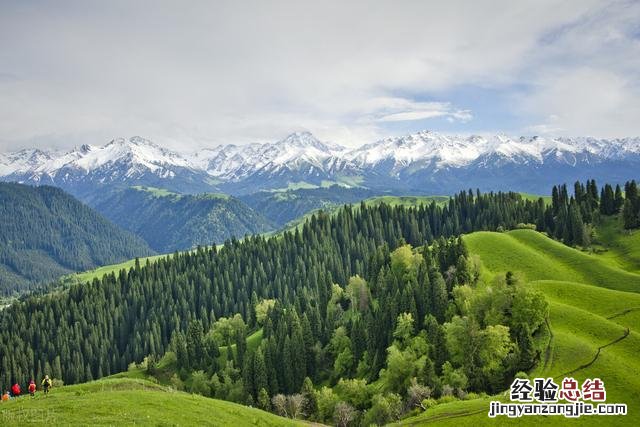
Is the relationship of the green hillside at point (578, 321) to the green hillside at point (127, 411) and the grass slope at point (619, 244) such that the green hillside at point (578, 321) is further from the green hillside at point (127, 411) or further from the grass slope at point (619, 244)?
the green hillside at point (127, 411)

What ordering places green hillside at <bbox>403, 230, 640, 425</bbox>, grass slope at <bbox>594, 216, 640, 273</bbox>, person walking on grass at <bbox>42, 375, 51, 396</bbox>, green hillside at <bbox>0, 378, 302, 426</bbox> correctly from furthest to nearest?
grass slope at <bbox>594, 216, 640, 273</bbox>
green hillside at <bbox>403, 230, 640, 425</bbox>
person walking on grass at <bbox>42, 375, 51, 396</bbox>
green hillside at <bbox>0, 378, 302, 426</bbox>

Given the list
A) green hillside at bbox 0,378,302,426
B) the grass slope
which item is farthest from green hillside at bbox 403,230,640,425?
green hillside at bbox 0,378,302,426

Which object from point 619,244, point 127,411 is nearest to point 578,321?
point 127,411

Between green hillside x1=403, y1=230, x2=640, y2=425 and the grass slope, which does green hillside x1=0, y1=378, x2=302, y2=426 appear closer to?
green hillside x1=403, y1=230, x2=640, y2=425

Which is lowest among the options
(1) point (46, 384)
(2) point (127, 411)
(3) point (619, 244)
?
(1) point (46, 384)

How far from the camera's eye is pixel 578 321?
10181 cm

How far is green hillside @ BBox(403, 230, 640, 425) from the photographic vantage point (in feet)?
240

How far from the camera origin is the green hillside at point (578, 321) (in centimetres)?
7325

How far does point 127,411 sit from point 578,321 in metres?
91.0

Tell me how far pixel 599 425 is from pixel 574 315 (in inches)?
1660

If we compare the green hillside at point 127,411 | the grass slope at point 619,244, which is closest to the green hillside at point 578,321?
the grass slope at point 619,244

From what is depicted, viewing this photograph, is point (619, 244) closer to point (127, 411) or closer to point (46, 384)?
point (127, 411)

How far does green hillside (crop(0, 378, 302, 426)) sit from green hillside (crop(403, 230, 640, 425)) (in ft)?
91.5

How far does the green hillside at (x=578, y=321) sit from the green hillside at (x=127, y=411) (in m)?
27.9
